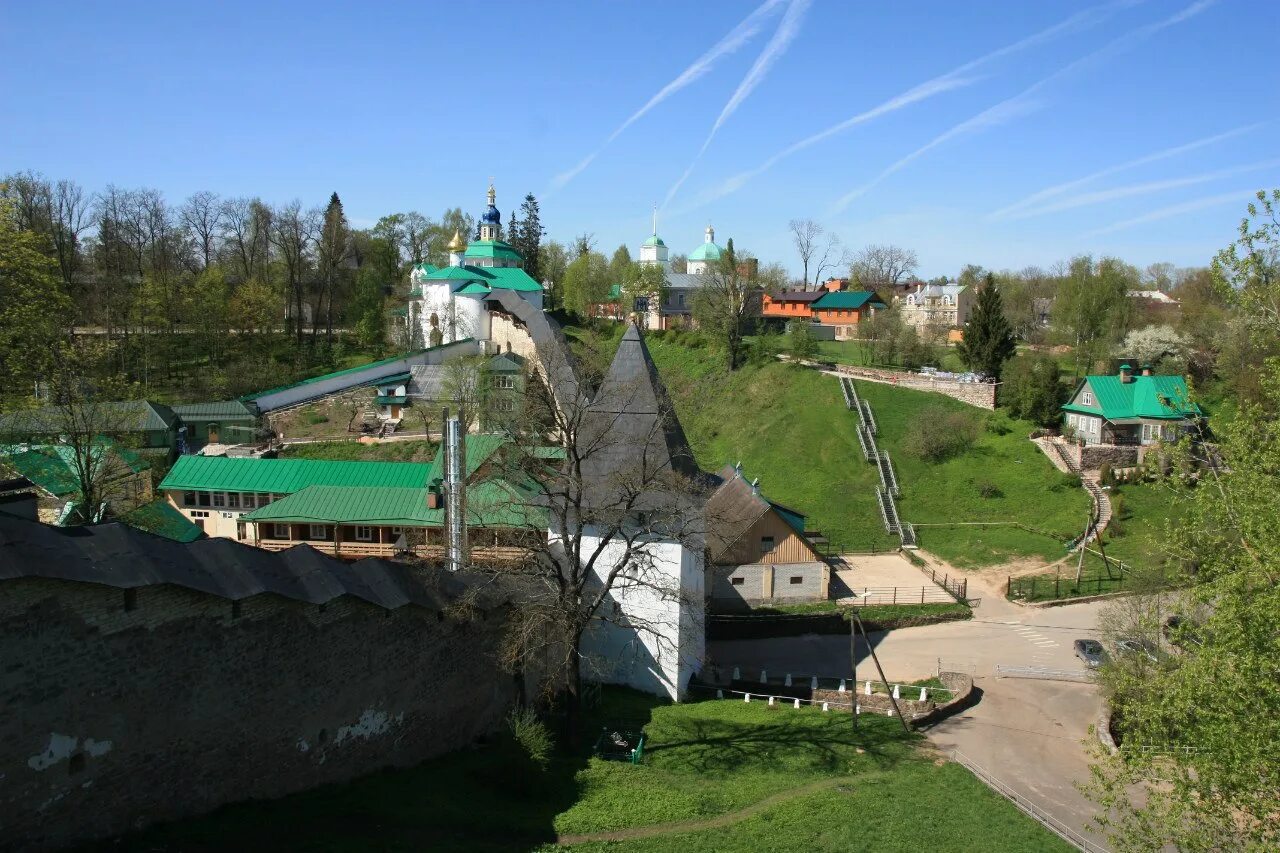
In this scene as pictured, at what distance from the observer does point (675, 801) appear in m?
13.5

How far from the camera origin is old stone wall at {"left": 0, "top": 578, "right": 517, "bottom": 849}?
8516mm

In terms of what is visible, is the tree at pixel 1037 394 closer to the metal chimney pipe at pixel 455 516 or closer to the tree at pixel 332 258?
the metal chimney pipe at pixel 455 516

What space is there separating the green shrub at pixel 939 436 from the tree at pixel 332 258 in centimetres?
3719

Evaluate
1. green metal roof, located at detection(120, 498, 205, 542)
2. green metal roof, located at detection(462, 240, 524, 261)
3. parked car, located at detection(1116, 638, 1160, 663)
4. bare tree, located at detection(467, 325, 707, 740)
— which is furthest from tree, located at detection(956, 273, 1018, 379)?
green metal roof, located at detection(462, 240, 524, 261)

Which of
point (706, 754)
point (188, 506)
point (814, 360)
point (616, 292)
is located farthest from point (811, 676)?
point (616, 292)

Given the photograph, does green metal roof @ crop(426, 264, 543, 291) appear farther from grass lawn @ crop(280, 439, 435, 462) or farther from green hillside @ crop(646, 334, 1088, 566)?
grass lawn @ crop(280, 439, 435, 462)

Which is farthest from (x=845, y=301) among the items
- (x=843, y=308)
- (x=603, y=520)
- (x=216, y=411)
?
(x=603, y=520)

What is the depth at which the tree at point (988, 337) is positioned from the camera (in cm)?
4400

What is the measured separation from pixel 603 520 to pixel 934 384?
30869 millimetres

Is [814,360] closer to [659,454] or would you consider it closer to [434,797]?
[659,454]

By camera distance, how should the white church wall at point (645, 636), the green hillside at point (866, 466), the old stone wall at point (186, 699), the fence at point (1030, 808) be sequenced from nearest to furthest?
1. the old stone wall at point (186, 699)
2. the fence at point (1030, 808)
3. the white church wall at point (645, 636)
4. the green hillside at point (866, 466)

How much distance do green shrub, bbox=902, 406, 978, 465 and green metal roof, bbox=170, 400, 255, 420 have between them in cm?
2959

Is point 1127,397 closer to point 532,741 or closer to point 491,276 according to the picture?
point 532,741

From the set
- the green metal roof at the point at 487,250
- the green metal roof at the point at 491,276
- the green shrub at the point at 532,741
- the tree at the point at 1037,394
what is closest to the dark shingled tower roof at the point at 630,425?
the green shrub at the point at 532,741
